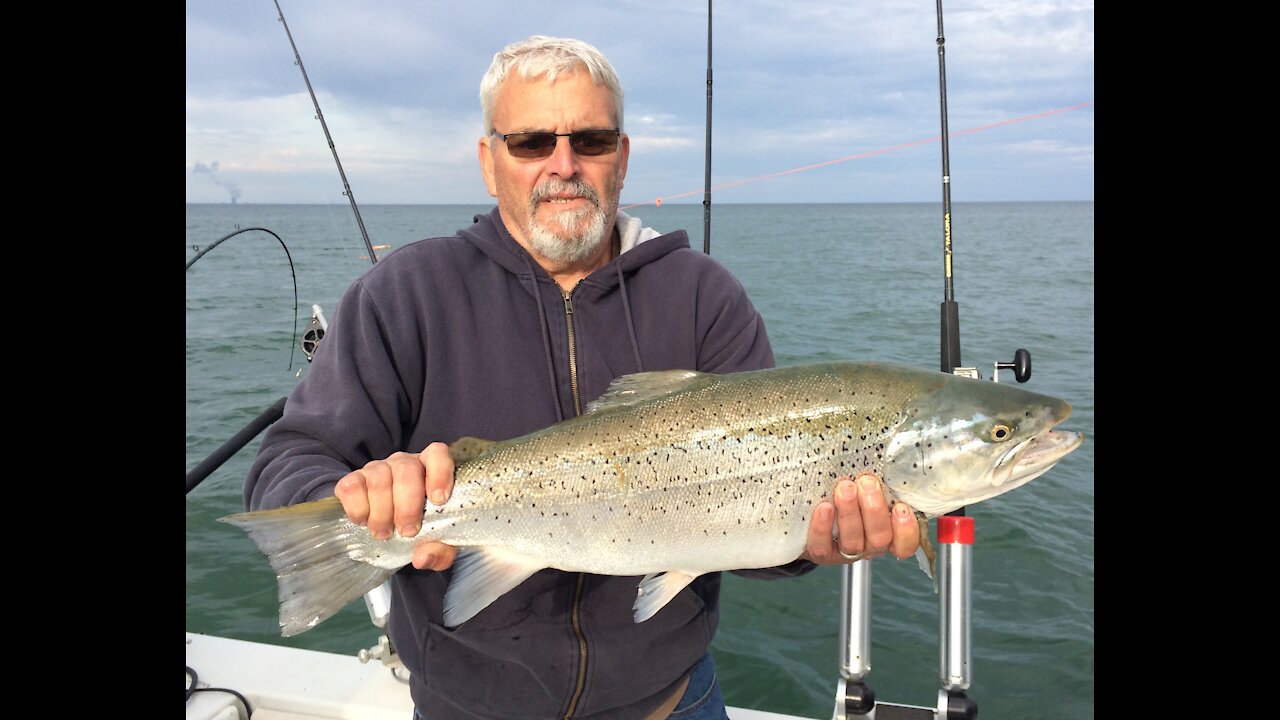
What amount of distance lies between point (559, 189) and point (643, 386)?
2.46 feet

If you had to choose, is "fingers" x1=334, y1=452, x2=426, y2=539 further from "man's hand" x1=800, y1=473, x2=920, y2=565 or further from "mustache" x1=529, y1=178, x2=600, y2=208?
"man's hand" x1=800, y1=473, x2=920, y2=565

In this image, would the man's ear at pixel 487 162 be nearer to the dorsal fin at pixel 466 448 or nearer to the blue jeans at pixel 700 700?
the dorsal fin at pixel 466 448

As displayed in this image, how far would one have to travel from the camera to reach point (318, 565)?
221 centimetres

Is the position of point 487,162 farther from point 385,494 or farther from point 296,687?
point 296,687

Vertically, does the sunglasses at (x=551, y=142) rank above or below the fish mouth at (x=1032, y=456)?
above

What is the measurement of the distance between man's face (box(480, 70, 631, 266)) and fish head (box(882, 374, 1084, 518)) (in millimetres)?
1219

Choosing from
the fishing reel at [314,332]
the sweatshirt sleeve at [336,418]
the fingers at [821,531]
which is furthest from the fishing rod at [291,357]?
the fingers at [821,531]

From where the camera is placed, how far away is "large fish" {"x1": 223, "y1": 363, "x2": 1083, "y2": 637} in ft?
7.64

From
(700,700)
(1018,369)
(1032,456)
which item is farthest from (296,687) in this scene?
(1018,369)

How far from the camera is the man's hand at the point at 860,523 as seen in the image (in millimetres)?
2297

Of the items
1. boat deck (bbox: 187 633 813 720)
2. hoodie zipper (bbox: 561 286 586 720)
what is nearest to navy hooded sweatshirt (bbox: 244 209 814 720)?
hoodie zipper (bbox: 561 286 586 720)

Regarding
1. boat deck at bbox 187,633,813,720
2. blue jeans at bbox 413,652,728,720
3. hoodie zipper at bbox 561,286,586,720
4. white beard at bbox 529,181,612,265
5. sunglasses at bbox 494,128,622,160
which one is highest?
sunglasses at bbox 494,128,622,160
